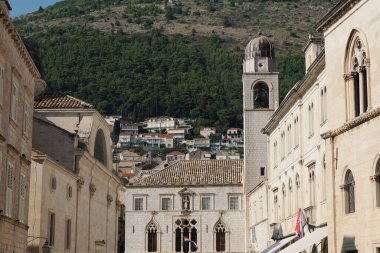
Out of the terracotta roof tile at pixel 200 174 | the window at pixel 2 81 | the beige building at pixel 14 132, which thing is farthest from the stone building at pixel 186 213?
the window at pixel 2 81

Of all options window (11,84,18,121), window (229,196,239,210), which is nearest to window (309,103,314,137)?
window (11,84,18,121)

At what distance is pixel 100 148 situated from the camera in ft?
175

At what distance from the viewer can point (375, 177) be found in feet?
72.2

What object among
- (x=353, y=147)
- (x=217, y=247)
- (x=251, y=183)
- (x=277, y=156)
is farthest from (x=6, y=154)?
(x=217, y=247)

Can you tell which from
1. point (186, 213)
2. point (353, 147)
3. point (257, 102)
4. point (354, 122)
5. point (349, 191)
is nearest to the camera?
point (354, 122)

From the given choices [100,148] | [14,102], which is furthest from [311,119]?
[100,148]

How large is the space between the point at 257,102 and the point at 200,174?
11.2 meters

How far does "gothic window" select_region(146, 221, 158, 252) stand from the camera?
79812mm

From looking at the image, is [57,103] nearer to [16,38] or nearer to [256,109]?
[16,38]

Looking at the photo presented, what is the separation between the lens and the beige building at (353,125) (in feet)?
72.5

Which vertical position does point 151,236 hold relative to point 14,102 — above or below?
below

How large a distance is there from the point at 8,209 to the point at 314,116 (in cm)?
1558

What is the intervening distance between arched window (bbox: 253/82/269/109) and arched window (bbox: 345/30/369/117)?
4996 cm

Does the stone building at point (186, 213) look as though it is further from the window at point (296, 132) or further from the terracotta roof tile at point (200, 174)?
the window at point (296, 132)
